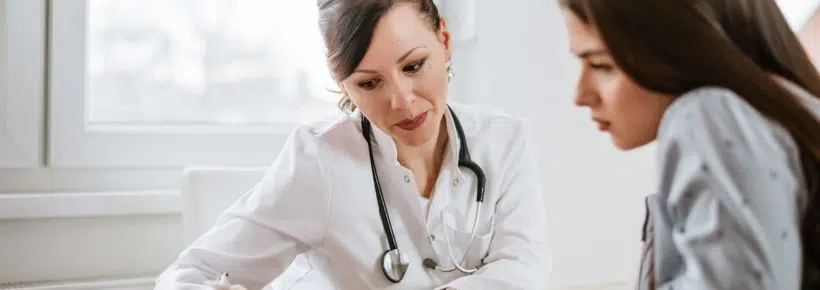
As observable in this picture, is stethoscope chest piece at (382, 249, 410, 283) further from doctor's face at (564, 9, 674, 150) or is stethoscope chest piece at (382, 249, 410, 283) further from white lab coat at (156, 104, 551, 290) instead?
doctor's face at (564, 9, 674, 150)

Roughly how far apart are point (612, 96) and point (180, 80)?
3.65ft

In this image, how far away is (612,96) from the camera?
69 centimetres

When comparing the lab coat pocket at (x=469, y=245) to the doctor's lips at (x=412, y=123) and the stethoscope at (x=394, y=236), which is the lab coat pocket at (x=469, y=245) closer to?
the stethoscope at (x=394, y=236)

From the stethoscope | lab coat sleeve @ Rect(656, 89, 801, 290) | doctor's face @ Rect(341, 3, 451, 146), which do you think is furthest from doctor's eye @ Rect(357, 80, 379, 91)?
lab coat sleeve @ Rect(656, 89, 801, 290)

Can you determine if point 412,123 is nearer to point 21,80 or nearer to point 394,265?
point 394,265

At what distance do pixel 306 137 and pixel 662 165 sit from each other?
66 cm

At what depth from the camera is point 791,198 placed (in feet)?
1.93

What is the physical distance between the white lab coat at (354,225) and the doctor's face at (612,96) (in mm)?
434

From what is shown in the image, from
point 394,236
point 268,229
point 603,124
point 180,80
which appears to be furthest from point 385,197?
point 180,80

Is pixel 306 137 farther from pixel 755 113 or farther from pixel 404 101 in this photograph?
pixel 755 113

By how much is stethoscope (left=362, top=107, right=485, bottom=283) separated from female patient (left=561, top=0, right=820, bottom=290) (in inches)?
18.2

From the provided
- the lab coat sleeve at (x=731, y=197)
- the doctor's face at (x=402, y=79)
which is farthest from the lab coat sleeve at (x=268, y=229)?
the lab coat sleeve at (x=731, y=197)

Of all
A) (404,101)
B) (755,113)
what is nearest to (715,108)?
(755,113)

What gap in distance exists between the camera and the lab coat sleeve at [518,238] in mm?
1111
